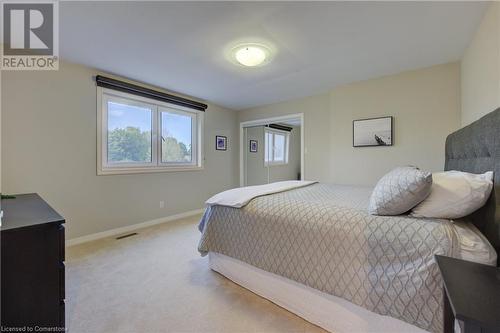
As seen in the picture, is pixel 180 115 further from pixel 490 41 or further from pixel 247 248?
pixel 490 41

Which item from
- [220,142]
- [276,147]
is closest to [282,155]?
[276,147]

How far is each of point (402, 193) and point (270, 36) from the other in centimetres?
180

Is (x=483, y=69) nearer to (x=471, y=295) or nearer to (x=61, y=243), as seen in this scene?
(x=471, y=295)

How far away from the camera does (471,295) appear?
2.19 feet

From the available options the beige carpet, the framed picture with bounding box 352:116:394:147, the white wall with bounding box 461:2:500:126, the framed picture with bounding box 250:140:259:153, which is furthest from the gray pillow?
the framed picture with bounding box 250:140:259:153

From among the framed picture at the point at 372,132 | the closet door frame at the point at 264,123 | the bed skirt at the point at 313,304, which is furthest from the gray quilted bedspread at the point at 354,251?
the closet door frame at the point at 264,123

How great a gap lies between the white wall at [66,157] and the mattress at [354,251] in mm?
2321

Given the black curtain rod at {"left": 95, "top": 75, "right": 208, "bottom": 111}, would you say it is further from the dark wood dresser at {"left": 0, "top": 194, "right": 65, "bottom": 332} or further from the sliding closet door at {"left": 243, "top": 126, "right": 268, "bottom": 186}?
the dark wood dresser at {"left": 0, "top": 194, "right": 65, "bottom": 332}

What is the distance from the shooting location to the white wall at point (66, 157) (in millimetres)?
2398

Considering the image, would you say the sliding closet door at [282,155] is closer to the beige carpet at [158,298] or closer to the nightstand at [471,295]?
the beige carpet at [158,298]

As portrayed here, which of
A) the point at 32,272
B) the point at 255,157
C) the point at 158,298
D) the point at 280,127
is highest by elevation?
the point at 280,127

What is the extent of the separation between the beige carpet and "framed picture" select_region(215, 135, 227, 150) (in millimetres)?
2595

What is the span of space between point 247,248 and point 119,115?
9.33 feet

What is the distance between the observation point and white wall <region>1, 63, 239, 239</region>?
7.87ft
